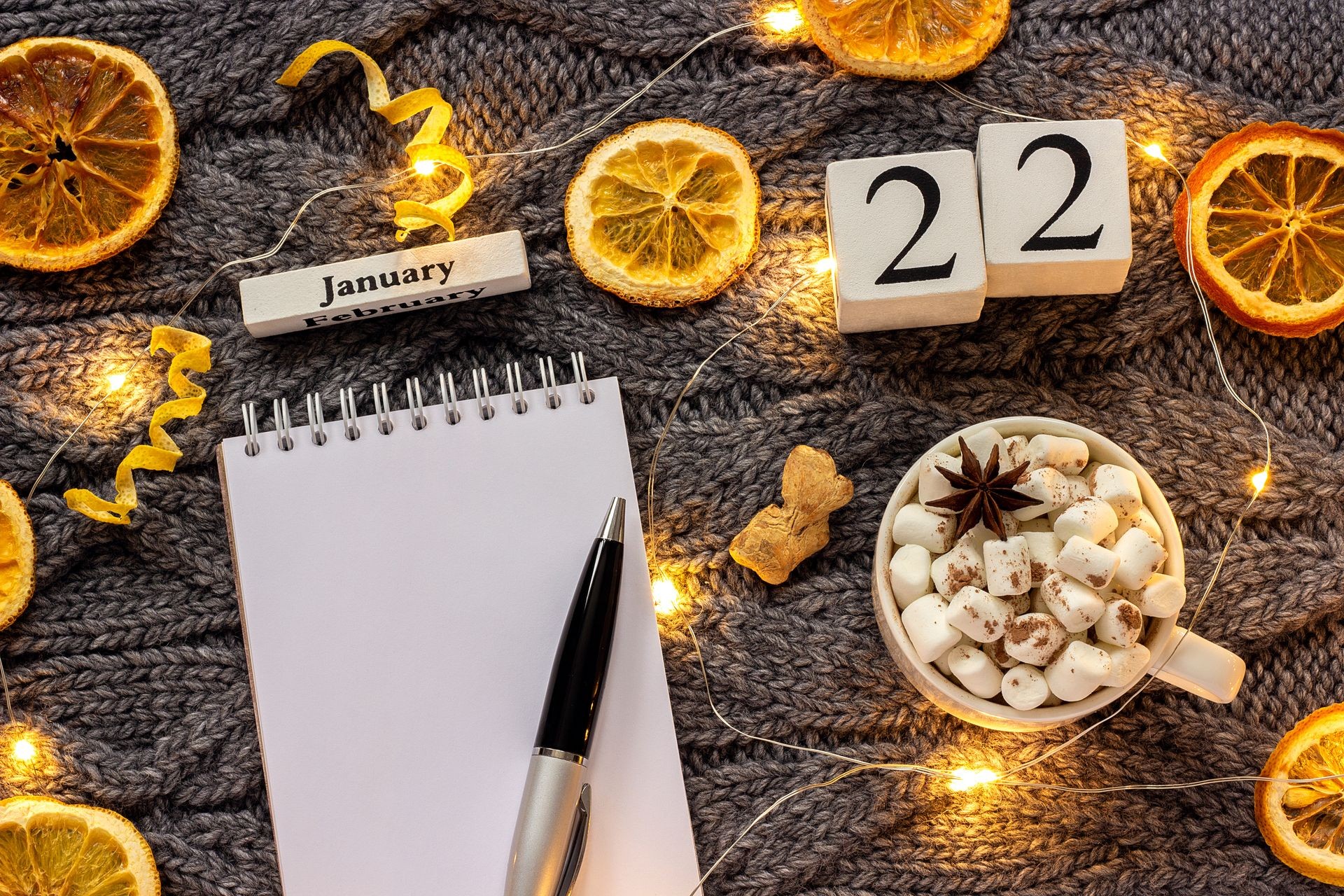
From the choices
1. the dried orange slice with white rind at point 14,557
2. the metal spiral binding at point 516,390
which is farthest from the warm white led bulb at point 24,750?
the metal spiral binding at point 516,390

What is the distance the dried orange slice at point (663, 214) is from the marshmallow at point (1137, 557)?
1.40 feet

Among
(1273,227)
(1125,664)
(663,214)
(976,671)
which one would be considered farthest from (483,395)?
(1273,227)

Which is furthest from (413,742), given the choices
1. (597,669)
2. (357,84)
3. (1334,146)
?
(1334,146)

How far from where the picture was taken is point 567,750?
2.80ft

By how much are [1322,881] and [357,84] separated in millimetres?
1214

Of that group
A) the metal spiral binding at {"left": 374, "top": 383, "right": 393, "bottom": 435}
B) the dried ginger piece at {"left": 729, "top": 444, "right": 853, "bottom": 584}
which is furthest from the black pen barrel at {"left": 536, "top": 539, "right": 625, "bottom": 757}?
the metal spiral binding at {"left": 374, "top": 383, "right": 393, "bottom": 435}

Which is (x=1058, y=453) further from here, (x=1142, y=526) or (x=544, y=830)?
(x=544, y=830)

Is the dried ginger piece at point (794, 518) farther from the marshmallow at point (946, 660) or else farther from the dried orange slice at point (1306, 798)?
the dried orange slice at point (1306, 798)

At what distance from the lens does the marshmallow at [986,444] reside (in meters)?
0.82

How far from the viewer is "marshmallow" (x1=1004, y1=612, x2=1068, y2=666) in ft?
2.55

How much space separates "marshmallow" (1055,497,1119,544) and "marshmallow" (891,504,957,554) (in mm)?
90

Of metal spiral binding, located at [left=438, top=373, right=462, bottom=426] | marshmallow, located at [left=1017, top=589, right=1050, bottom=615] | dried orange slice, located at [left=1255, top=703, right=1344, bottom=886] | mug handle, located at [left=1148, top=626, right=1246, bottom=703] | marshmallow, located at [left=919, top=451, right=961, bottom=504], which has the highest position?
metal spiral binding, located at [left=438, top=373, right=462, bottom=426]

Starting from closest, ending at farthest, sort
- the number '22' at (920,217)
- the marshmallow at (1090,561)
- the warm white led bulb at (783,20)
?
the marshmallow at (1090,561)
the number '22' at (920,217)
the warm white led bulb at (783,20)

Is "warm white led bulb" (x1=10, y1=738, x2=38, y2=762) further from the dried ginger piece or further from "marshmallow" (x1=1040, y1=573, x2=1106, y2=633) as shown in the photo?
"marshmallow" (x1=1040, y1=573, x2=1106, y2=633)
